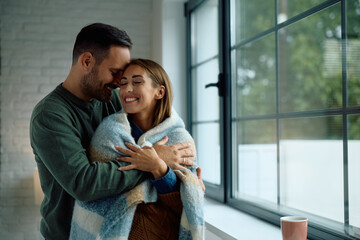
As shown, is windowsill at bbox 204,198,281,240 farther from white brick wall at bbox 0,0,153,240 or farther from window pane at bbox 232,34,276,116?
window pane at bbox 232,34,276,116

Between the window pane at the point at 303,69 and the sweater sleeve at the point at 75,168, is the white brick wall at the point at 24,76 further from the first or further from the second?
the window pane at the point at 303,69

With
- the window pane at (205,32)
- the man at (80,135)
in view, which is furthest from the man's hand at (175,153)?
the window pane at (205,32)

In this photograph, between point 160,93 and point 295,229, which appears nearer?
point 295,229

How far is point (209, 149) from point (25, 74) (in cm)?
181

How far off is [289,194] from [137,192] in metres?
4.66

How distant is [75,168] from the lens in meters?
1.36

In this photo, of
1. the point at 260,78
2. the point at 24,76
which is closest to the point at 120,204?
the point at 24,76

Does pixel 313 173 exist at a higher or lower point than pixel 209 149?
lower

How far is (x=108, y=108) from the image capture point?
1.83m

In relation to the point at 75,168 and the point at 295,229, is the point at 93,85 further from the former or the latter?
the point at 295,229

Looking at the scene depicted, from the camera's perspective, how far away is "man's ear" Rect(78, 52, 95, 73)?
1634 millimetres

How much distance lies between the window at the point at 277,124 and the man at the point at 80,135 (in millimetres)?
661

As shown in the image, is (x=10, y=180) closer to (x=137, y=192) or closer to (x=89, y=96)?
(x=89, y=96)

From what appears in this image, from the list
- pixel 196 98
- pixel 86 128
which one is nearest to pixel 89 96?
pixel 86 128
